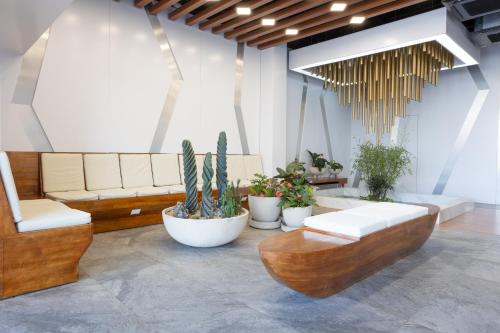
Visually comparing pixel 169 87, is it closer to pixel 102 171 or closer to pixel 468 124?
pixel 102 171

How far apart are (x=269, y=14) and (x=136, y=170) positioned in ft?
10.7

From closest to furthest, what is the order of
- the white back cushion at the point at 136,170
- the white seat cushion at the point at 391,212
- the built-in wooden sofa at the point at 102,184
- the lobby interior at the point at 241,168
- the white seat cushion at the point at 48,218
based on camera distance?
the lobby interior at the point at 241,168
the white seat cushion at the point at 48,218
the white seat cushion at the point at 391,212
the built-in wooden sofa at the point at 102,184
the white back cushion at the point at 136,170

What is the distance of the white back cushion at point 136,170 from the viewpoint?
495 cm

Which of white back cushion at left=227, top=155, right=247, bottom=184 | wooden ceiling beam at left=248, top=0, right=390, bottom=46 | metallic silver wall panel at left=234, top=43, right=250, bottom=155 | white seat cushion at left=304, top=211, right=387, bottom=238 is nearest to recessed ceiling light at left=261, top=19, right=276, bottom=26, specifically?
wooden ceiling beam at left=248, top=0, right=390, bottom=46

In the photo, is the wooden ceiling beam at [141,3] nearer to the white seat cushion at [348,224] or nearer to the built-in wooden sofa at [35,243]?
the built-in wooden sofa at [35,243]

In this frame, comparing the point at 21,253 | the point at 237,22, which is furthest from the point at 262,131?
the point at 21,253

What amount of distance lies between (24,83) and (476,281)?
5.44 m

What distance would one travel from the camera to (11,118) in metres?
4.30

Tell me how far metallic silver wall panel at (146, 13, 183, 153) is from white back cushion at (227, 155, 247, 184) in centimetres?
135

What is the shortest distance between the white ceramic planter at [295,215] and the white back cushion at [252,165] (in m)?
2.33

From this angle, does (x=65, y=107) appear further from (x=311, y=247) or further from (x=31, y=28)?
(x=311, y=247)

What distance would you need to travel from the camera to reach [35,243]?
7.87 ft

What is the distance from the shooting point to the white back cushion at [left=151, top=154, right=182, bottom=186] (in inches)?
209

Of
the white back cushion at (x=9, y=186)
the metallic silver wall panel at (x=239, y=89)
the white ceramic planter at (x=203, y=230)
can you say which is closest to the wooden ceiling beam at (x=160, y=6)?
the metallic silver wall panel at (x=239, y=89)
